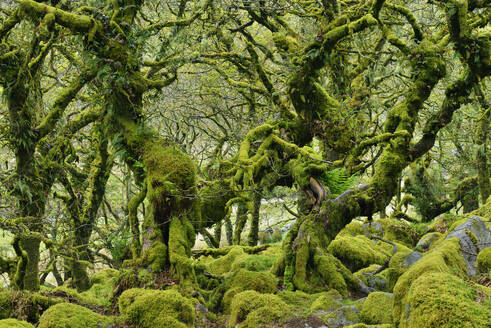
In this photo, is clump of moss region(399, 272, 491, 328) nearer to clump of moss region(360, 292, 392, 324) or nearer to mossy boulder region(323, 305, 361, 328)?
clump of moss region(360, 292, 392, 324)

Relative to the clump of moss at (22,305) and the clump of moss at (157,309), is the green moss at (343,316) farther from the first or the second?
the clump of moss at (22,305)

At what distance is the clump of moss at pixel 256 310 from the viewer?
5451 millimetres

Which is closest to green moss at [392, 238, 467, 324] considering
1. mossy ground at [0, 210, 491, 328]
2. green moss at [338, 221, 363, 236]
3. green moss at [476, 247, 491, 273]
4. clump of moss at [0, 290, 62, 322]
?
mossy ground at [0, 210, 491, 328]

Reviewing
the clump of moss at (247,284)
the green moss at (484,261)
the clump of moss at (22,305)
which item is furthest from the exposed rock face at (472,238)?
the clump of moss at (22,305)

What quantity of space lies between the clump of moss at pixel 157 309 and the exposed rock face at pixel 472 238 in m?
4.13

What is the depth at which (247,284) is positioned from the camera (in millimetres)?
6836

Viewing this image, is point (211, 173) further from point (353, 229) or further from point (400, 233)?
point (400, 233)

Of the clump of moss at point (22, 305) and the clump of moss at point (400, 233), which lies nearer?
the clump of moss at point (22, 305)

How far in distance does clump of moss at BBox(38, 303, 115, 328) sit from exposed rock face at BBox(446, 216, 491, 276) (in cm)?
518

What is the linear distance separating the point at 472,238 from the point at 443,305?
4095 mm

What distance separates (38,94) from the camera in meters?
6.83

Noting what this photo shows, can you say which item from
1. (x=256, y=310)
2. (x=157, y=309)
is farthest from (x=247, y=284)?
(x=157, y=309)

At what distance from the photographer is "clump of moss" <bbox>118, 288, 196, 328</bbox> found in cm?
500

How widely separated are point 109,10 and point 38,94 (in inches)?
80.8
